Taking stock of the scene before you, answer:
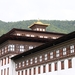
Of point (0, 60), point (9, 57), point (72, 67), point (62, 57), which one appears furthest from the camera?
point (0, 60)

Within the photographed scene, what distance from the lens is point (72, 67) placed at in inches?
1683

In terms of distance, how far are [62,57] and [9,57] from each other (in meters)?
24.6

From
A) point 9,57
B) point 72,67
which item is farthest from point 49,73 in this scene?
point 9,57

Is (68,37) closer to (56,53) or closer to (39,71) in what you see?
(56,53)

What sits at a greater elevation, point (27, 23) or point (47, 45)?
point (27, 23)

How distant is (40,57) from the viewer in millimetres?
54406

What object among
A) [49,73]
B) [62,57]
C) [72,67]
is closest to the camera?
[72,67]

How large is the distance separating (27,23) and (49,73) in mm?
150435

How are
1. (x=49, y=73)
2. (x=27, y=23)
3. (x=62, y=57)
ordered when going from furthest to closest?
(x=27, y=23), (x=49, y=73), (x=62, y=57)

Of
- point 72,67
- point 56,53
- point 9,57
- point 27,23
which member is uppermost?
point 27,23

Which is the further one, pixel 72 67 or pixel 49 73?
pixel 49 73

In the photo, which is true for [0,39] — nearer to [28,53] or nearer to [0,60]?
[0,60]

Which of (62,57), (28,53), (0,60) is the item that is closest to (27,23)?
(0,60)

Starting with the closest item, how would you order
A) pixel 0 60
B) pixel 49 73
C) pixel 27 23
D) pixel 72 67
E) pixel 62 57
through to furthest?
pixel 72 67 → pixel 62 57 → pixel 49 73 → pixel 0 60 → pixel 27 23
